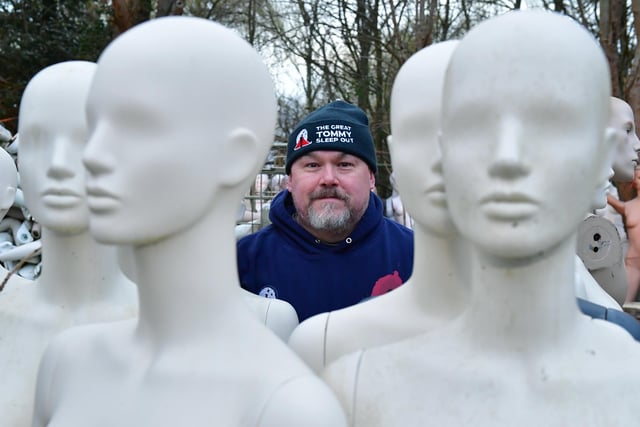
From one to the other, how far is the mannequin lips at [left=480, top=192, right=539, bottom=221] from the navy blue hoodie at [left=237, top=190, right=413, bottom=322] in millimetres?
1362

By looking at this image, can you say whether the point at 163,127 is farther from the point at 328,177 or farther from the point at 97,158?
the point at 328,177

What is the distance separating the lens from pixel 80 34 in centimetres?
961

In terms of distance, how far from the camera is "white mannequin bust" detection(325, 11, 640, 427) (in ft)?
4.23

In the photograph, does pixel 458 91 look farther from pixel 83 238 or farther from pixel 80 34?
pixel 80 34

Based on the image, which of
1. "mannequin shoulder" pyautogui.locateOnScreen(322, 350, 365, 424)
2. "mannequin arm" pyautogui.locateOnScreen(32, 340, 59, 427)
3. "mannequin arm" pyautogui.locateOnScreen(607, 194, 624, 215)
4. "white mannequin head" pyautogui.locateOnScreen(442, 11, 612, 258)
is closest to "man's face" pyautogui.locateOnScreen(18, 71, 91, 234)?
"mannequin arm" pyautogui.locateOnScreen(32, 340, 59, 427)

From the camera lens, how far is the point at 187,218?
139 centimetres

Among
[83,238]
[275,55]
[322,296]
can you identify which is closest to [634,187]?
[322,296]

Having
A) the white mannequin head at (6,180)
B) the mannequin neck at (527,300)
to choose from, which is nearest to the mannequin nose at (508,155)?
the mannequin neck at (527,300)

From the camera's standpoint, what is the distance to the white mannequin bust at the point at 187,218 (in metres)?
1.34

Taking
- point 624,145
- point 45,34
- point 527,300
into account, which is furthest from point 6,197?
point 45,34

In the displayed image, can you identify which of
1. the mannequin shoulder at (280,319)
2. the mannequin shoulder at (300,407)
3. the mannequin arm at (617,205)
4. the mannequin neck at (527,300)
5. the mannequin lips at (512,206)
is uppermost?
the mannequin lips at (512,206)

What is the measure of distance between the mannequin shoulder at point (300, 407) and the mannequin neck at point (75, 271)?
2.90ft

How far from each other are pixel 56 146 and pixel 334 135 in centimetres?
121

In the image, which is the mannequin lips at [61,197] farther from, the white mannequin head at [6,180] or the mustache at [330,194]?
the mustache at [330,194]
